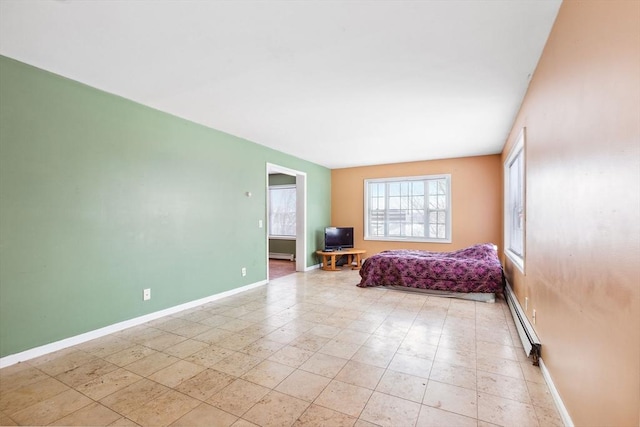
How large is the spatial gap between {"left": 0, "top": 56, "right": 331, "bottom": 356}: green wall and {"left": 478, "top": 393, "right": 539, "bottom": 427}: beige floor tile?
3.47 meters

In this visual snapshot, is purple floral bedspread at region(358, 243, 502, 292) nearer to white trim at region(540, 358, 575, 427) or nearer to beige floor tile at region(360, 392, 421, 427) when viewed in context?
white trim at region(540, 358, 575, 427)

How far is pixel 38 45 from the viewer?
2.28 m

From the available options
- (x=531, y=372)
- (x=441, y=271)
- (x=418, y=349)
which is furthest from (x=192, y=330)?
(x=441, y=271)

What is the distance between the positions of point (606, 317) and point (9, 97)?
4186 mm

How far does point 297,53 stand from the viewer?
2387mm

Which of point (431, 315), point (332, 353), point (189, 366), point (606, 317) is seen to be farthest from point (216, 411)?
point (431, 315)

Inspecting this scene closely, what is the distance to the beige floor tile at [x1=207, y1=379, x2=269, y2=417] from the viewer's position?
1.90m

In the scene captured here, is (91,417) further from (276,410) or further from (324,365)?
(324,365)

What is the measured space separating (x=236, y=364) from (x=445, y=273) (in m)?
3.40

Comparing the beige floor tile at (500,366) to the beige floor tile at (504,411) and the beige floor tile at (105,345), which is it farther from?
the beige floor tile at (105,345)

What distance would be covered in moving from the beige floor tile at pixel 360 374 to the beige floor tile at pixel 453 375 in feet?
1.36

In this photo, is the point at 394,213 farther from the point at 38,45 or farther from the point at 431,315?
the point at 38,45

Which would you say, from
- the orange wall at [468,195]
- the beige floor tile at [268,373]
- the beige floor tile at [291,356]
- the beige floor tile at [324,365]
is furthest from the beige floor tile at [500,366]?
the orange wall at [468,195]

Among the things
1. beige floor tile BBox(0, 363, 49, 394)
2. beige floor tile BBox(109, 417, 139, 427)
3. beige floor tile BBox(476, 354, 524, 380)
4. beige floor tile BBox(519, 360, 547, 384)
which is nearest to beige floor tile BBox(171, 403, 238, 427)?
beige floor tile BBox(109, 417, 139, 427)
